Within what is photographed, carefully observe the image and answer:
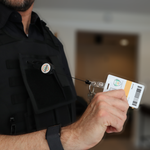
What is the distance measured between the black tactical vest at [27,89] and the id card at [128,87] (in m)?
0.19

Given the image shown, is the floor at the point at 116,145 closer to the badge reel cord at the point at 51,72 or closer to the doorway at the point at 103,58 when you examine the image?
the doorway at the point at 103,58

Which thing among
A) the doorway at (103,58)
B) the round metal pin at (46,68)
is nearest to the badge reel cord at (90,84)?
the round metal pin at (46,68)

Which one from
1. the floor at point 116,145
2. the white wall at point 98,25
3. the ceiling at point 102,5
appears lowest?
the floor at point 116,145

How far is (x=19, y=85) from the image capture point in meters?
0.66

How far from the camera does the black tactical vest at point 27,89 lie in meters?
0.62

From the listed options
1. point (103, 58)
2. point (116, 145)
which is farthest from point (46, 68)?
point (103, 58)

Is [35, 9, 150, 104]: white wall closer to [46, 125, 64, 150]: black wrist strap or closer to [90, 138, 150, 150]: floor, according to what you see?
[90, 138, 150, 150]: floor

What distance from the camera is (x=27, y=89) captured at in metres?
0.63

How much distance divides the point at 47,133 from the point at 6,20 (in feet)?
1.44

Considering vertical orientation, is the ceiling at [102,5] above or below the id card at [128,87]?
above

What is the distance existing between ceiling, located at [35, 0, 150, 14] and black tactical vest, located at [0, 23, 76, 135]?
8.80 feet

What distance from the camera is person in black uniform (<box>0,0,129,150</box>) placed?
46 centimetres

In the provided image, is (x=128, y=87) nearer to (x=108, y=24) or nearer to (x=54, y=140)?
(x=54, y=140)

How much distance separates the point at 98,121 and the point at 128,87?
6.0 inches
